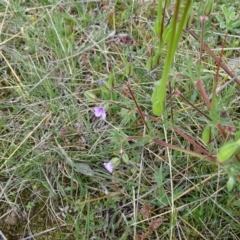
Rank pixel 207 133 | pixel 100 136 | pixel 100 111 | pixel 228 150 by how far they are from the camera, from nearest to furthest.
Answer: pixel 228 150, pixel 207 133, pixel 100 111, pixel 100 136

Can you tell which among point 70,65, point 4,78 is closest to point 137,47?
point 70,65

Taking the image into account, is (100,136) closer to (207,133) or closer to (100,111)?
(100,111)

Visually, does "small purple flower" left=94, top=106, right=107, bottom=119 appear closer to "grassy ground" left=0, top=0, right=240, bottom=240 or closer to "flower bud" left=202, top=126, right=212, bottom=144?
"grassy ground" left=0, top=0, right=240, bottom=240

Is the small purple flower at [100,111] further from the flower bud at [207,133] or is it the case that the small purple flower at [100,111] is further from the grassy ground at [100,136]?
the flower bud at [207,133]

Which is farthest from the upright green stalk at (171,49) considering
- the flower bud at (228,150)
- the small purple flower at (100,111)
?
the small purple flower at (100,111)

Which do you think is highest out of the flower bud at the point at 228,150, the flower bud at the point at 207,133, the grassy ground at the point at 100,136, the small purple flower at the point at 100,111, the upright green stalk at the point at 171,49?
the upright green stalk at the point at 171,49

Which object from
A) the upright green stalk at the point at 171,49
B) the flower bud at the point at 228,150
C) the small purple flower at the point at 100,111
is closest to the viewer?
the upright green stalk at the point at 171,49

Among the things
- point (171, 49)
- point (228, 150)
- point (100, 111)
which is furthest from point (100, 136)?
point (171, 49)

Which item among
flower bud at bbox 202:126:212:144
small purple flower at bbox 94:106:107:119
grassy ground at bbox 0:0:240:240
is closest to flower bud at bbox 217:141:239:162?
flower bud at bbox 202:126:212:144

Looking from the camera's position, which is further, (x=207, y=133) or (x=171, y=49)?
(x=207, y=133)

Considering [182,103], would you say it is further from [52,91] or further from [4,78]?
[4,78]
